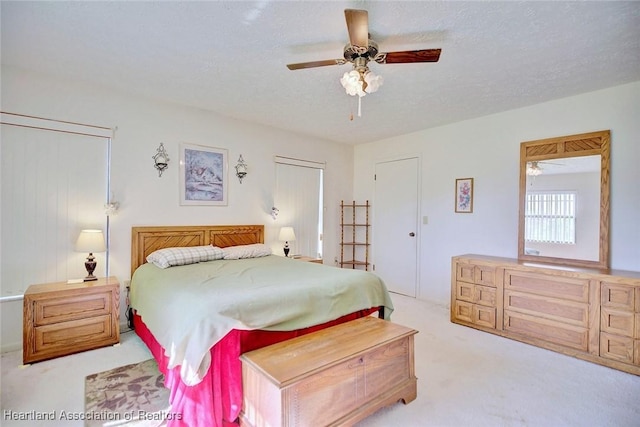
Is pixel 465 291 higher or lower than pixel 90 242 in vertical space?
lower

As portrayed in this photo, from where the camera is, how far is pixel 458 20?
2006mm

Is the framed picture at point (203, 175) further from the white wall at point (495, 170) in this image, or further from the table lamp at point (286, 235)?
the white wall at point (495, 170)

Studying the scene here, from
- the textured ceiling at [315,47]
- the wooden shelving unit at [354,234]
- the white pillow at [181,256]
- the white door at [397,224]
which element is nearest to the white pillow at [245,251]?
the white pillow at [181,256]

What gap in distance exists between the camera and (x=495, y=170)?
153 inches

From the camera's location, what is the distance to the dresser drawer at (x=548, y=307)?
9.21 ft

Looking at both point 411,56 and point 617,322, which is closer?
point 411,56

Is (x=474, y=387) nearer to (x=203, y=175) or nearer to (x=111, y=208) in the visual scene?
(x=203, y=175)

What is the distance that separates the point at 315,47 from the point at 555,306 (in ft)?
10.4

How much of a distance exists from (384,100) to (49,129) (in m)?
3.32

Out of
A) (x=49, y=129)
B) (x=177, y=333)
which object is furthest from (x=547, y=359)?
(x=49, y=129)

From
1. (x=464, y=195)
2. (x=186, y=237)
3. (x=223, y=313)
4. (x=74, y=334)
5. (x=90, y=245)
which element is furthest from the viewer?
(x=464, y=195)

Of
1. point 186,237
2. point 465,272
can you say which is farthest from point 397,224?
point 186,237

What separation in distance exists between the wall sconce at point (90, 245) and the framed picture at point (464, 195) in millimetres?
4201

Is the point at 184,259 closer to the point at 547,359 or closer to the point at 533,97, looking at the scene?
the point at 547,359
